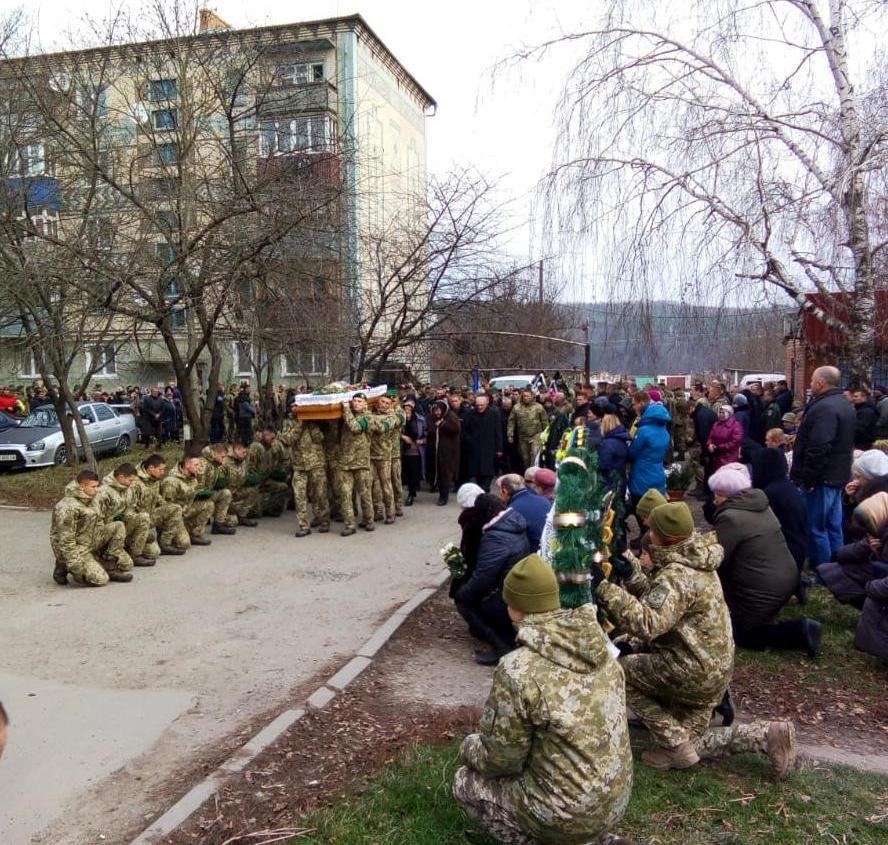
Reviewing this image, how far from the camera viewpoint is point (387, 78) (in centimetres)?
3194

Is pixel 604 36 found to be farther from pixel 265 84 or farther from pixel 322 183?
pixel 265 84

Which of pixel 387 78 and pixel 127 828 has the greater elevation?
pixel 387 78

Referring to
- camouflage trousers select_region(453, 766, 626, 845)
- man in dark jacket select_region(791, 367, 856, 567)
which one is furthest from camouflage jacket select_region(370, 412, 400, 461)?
camouflage trousers select_region(453, 766, 626, 845)

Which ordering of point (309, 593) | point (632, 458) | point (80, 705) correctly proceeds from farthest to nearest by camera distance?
point (632, 458) → point (309, 593) → point (80, 705)

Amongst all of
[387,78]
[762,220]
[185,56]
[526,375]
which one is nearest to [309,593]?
[762,220]

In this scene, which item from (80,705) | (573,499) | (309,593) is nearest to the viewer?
(573,499)

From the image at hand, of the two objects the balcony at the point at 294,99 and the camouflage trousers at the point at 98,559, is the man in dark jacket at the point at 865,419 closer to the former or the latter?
the camouflage trousers at the point at 98,559

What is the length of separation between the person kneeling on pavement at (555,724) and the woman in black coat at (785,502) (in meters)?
4.32

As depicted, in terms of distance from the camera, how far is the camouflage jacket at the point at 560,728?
321cm

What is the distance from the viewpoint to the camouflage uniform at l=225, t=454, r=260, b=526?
37.3 feet

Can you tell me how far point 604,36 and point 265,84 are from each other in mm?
6226

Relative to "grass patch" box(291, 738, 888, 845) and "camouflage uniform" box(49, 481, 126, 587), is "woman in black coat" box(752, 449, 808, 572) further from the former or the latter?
"camouflage uniform" box(49, 481, 126, 587)

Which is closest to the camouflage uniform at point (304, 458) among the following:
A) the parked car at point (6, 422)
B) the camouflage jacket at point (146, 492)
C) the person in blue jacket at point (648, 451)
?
the camouflage jacket at point (146, 492)

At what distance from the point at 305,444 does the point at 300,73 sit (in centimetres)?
730
